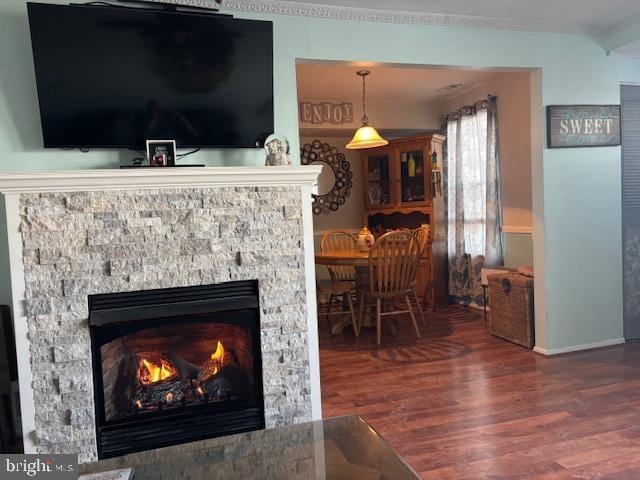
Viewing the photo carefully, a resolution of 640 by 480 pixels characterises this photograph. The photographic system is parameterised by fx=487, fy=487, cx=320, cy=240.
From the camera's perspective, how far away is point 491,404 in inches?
108

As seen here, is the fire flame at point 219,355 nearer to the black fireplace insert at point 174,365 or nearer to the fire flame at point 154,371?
the black fireplace insert at point 174,365

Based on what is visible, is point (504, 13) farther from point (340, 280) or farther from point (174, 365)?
point (174, 365)

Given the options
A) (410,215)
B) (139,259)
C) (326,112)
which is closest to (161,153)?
(139,259)

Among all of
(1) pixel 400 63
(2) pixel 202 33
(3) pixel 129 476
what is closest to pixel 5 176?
(2) pixel 202 33

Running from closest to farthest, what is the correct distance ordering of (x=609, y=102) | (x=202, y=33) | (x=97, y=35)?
(x=97, y=35) < (x=202, y=33) < (x=609, y=102)

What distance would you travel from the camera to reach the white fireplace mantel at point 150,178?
2150mm

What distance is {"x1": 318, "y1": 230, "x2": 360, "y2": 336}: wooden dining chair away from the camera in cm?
444

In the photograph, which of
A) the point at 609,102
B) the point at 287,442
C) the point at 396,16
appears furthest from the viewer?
the point at 609,102

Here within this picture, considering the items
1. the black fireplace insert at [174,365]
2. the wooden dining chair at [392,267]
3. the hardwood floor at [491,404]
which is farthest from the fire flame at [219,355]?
the wooden dining chair at [392,267]

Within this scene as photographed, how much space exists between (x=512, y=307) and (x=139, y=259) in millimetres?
2876

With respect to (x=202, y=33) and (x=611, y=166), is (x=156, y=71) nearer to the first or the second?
(x=202, y=33)

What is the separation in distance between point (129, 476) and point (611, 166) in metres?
3.71

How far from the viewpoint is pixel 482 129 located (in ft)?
16.3

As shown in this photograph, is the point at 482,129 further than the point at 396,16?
Yes
